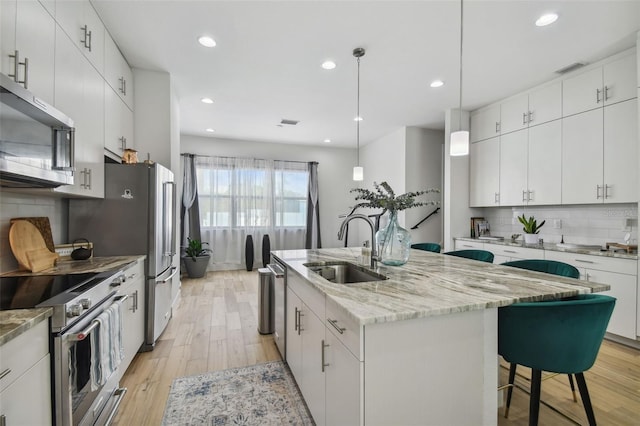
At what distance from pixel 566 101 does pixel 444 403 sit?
378cm

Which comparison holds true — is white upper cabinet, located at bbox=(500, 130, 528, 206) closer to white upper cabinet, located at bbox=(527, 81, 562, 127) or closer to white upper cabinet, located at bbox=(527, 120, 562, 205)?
white upper cabinet, located at bbox=(527, 120, 562, 205)

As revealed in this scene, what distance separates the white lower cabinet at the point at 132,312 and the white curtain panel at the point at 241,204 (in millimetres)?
3685

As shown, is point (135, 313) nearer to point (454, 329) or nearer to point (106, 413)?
point (106, 413)

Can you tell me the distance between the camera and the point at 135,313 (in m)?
2.28

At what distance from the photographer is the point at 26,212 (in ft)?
6.59

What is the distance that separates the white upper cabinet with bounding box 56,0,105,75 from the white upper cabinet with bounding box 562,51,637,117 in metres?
4.74

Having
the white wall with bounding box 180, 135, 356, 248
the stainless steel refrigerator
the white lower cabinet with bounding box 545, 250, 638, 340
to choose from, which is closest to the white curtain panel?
the white wall with bounding box 180, 135, 356, 248

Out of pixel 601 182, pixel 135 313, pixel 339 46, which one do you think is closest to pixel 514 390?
pixel 601 182

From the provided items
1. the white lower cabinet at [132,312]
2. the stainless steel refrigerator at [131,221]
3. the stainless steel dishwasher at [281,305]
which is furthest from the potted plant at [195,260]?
the stainless steel dishwasher at [281,305]

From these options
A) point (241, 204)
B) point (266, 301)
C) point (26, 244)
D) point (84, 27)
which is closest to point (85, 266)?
point (26, 244)

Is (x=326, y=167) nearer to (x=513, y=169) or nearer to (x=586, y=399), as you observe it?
(x=513, y=169)

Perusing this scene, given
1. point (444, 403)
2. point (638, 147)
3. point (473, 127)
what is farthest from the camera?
point (473, 127)

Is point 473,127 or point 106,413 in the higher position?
point 473,127

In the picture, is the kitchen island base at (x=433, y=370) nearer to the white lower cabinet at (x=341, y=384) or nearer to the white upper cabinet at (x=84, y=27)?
the white lower cabinet at (x=341, y=384)
